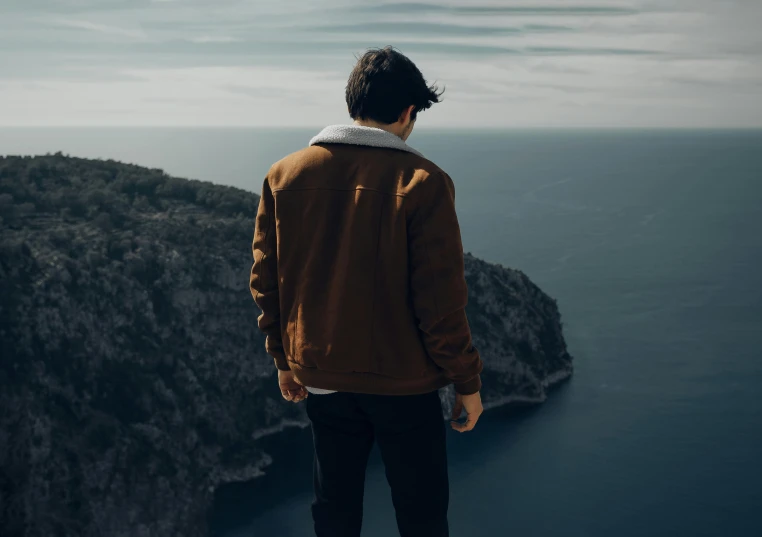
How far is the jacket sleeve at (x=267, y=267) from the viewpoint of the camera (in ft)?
12.9

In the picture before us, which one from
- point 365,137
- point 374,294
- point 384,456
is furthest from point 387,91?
point 384,456

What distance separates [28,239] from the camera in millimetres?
58781

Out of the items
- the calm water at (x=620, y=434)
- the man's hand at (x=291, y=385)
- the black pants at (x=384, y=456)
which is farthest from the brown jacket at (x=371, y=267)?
the calm water at (x=620, y=434)

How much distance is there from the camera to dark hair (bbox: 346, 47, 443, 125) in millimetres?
3734

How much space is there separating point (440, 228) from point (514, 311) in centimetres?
7948

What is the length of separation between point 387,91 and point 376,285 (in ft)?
3.54

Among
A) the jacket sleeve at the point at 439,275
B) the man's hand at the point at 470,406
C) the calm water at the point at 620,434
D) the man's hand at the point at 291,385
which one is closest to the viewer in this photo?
the jacket sleeve at the point at 439,275

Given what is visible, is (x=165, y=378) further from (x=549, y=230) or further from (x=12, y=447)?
(x=549, y=230)

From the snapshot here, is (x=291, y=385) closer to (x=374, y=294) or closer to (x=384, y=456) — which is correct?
(x=384, y=456)

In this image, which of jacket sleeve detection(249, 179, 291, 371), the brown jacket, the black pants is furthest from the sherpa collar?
the black pants

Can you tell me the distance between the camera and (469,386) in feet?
12.4

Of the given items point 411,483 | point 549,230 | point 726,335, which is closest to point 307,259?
point 411,483

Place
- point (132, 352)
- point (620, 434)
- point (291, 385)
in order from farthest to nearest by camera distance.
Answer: point (620, 434) < point (132, 352) < point (291, 385)

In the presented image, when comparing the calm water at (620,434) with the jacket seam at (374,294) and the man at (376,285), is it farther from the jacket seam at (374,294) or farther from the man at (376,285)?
the jacket seam at (374,294)
